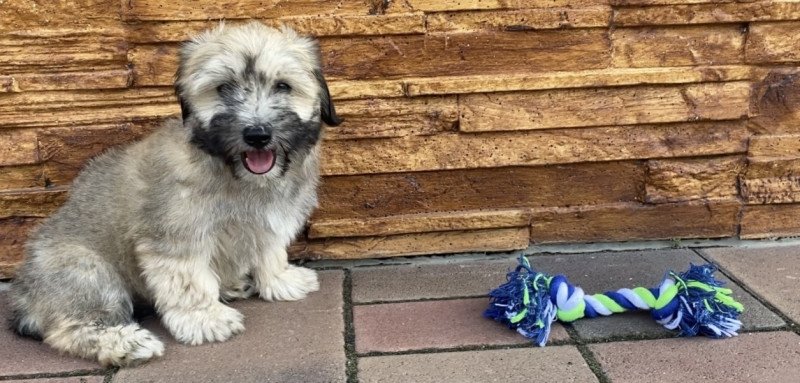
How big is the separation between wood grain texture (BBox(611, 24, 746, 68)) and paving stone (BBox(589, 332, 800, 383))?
1.71 metres

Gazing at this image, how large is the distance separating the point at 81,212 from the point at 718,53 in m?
3.70

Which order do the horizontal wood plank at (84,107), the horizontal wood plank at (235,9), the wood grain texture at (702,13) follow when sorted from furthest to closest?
the wood grain texture at (702,13), the horizontal wood plank at (84,107), the horizontal wood plank at (235,9)

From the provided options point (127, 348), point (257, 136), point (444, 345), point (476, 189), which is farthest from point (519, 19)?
point (127, 348)

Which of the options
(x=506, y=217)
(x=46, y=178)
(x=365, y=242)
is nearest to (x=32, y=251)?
(x=46, y=178)

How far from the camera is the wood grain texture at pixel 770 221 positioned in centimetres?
479

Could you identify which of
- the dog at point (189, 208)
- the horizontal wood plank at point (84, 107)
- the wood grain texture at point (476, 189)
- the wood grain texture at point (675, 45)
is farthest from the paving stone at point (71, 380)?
the wood grain texture at point (675, 45)

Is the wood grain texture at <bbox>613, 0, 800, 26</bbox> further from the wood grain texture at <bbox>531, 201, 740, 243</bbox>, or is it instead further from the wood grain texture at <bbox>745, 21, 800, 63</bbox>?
the wood grain texture at <bbox>531, 201, 740, 243</bbox>

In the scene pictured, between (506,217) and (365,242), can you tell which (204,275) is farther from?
(506,217)

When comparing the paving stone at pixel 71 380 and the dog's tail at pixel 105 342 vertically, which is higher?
the dog's tail at pixel 105 342

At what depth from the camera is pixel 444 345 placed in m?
3.56

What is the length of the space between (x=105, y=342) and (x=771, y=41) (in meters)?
4.06

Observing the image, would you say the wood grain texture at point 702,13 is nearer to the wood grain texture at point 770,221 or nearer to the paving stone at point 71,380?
the wood grain texture at point 770,221

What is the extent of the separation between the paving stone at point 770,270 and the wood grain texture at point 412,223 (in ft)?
4.17

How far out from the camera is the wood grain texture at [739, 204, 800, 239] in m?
4.79
